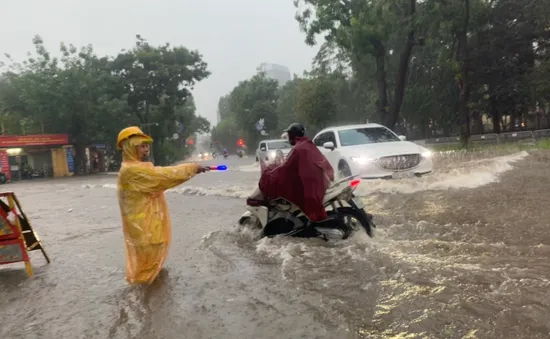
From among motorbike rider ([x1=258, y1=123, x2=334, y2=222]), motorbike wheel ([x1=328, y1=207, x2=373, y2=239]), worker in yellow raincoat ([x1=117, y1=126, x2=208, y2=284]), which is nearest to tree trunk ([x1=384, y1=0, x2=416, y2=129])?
motorbike wheel ([x1=328, y1=207, x2=373, y2=239])

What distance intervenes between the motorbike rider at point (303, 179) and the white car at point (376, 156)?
135 inches

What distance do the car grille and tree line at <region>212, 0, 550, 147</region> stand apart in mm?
12048

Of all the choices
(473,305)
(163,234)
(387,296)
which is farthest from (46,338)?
(473,305)

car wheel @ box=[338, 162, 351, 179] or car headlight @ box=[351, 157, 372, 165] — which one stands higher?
car headlight @ box=[351, 157, 372, 165]

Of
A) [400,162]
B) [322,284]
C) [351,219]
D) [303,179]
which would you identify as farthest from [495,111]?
[322,284]

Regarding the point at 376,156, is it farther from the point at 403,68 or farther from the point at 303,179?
the point at 403,68

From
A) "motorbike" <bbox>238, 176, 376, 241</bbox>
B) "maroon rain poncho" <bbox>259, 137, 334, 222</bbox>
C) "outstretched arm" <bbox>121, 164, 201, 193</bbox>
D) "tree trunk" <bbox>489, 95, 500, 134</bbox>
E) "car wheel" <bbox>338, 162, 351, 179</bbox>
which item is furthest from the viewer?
"tree trunk" <bbox>489, 95, 500, 134</bbox>

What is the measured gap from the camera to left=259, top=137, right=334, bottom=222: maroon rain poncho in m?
5.13

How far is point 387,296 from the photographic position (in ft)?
12.1

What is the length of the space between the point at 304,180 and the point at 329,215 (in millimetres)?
646

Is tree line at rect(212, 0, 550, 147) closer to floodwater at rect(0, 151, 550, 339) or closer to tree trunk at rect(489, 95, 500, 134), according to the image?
tree trunk at rect(489, 95, 500, 134)

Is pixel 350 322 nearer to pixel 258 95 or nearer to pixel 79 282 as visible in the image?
pixel 79 282

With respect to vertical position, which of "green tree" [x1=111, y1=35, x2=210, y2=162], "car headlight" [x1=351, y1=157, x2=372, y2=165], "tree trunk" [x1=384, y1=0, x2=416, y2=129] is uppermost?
"green tree" [x1=111, y1=35, x2=210, y2=162]

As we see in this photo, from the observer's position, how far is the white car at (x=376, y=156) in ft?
30.3
